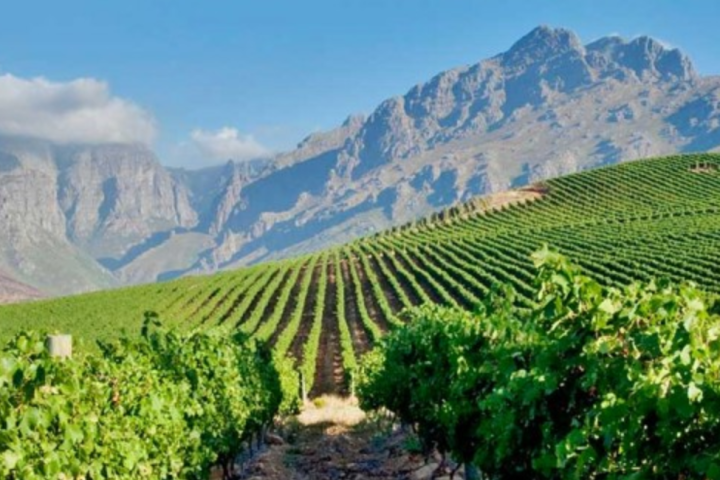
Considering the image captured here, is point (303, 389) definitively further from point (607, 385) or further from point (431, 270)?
point (431, 270)

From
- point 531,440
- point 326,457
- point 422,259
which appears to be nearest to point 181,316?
point 422,259

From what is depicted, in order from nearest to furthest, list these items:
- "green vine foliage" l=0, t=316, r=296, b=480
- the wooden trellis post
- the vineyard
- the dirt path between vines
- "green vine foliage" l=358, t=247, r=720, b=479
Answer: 1. "green vine foliage" l=358, t=247, r=720, b=479
2. "green vine foliage" l=0, t=316, r=296, b=480
3. the dirt path between vines
4. the wooden trellis post
5. the vineyard

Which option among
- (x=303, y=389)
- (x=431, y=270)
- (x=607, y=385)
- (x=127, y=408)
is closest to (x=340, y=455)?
(x=127, y=408)

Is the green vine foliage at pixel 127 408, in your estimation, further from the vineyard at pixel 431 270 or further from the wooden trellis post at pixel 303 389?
the vineyard at pixel 431 270

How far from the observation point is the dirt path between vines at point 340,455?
16250mm

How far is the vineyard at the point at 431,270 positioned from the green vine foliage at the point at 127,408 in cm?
1866

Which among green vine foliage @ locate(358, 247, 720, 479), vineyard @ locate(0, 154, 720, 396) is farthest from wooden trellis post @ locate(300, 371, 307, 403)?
green vine foliage @ locate(358, 247, 720, 479)

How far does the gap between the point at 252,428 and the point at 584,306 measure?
45.0 feet

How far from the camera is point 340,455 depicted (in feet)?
65.3

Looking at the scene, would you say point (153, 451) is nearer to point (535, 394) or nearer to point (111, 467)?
point (111, 467)

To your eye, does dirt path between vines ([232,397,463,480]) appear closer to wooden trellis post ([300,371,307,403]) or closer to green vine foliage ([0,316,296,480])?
green vine foliage ([0,316,296,480])

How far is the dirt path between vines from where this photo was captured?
1625 cm

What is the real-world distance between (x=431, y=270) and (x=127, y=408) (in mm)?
55878

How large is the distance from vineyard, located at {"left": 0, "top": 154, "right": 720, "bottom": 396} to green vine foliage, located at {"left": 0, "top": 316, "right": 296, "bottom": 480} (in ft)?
61.2
